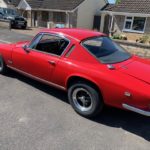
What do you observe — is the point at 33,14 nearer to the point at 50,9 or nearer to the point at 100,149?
the point at 50,9

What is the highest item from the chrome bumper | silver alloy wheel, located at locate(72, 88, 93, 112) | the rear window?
the rear window

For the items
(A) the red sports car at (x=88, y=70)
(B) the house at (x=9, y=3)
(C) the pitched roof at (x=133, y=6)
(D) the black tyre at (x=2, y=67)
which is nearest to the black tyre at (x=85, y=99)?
(A) the red sports car at (x=88, y=70)

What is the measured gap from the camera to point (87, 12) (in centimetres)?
2434

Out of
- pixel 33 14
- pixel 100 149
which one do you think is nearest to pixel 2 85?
pixel 100 149

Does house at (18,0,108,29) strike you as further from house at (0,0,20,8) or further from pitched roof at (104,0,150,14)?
pitched roof at (104,0,150,14)

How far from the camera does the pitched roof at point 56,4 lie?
23.1 metres

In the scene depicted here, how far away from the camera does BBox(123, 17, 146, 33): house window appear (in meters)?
18.1

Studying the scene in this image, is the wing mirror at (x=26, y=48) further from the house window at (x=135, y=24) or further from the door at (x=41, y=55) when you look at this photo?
the house window at (x=135, y=24)

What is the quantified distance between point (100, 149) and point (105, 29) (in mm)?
22947

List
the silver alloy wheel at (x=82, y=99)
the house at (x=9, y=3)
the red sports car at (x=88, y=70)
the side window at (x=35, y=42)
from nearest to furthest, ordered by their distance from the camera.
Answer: the red sports car at (x=88, y=70) < the silver alloy wheel at (x=82, y=99) < the side window at (x=35, y=42) < the house at (x=9, y=3)

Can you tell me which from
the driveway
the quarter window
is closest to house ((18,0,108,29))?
the quarter window

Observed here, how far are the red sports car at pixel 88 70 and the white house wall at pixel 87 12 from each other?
1957cm

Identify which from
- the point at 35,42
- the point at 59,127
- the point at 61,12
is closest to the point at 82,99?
the point at 59,127

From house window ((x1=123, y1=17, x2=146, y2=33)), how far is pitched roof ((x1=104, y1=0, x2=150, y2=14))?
699mm
